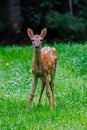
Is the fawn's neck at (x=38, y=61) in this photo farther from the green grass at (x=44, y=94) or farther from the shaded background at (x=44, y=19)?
the shaded background at (x=44, y=19)

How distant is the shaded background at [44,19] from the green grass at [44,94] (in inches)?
234

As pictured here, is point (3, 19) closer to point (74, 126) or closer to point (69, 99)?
point (69, 99)

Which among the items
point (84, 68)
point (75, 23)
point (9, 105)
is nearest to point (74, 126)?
point (9, 105)

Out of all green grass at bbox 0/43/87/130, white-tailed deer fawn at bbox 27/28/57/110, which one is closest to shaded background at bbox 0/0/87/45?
green grass at bbox 0/43/87/130

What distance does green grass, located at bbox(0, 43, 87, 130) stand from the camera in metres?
9.85

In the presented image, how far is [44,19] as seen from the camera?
26297mm

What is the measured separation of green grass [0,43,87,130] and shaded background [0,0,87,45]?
234 inches

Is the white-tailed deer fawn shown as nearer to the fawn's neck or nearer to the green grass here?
the fawn's neck

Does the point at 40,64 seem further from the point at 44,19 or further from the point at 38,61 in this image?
the point at 44,19

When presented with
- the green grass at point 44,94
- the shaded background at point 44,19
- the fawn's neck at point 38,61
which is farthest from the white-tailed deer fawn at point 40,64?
the shaded background at point 44,19

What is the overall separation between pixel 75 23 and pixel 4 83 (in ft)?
39.1

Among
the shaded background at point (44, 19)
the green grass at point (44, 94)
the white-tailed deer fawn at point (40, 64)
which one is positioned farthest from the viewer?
the shaded background at point (44, 19)

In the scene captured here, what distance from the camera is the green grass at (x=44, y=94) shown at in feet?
32.3

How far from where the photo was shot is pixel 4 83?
14086 millimetres
